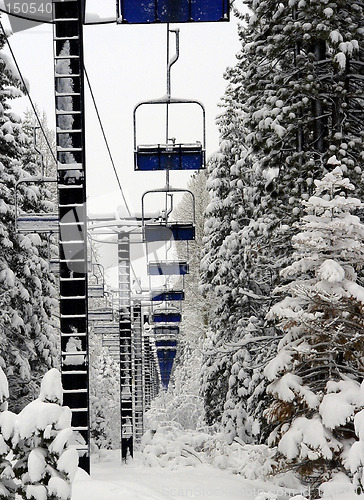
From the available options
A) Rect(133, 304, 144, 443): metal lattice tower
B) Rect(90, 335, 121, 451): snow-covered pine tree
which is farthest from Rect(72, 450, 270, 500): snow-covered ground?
Rect(90, 335, 121, 451): snow-covered pine tree

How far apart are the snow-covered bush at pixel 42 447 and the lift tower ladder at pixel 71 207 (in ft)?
11.0

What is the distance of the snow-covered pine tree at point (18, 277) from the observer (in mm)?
22344

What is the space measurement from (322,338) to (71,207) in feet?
13.0

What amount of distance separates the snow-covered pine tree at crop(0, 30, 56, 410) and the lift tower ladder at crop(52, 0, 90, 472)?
38.4 ft

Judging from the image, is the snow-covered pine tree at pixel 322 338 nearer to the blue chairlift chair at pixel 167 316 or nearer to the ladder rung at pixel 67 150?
the ladder rung at pixel 67 150

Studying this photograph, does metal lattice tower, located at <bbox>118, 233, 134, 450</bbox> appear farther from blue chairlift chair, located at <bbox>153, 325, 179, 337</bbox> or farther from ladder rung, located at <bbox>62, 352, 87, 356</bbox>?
ladder rung, located at <bbox>62, 352, 87, 356</bbox>

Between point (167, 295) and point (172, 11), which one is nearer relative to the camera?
point (172, 11)

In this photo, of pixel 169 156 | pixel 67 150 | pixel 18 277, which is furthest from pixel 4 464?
pixel 18 277

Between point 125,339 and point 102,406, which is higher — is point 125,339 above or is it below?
above

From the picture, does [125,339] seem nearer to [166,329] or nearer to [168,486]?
[166,329]

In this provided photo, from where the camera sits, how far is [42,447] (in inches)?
271

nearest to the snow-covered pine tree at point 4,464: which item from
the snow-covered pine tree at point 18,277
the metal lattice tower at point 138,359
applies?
the snow-covered pine tree at point 18,277

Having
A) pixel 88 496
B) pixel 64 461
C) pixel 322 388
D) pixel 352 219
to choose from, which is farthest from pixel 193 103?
pixel 64 461

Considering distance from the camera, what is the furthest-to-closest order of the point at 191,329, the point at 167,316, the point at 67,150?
1. the point at 191,329
2. the point at 167,316
3. the point at 67,150
